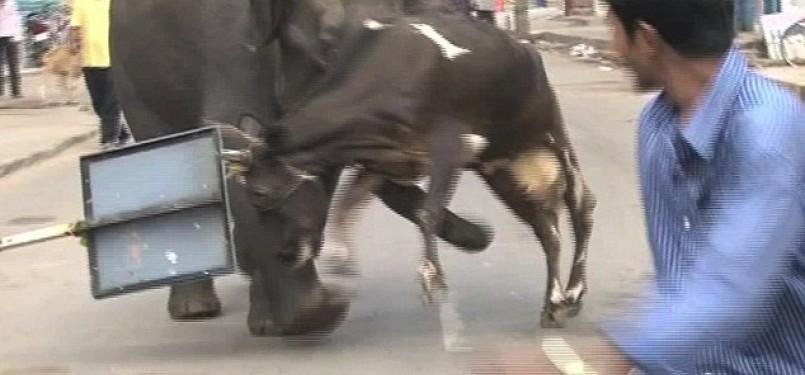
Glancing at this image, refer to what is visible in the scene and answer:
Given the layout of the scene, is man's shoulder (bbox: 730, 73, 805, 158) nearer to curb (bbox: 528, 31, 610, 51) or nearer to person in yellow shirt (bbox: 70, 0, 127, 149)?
person in yellow shirt (bbox: 70, 0, 127, 149)

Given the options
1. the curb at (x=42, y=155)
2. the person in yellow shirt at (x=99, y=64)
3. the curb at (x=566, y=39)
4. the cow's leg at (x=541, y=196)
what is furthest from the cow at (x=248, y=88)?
the curb at (x=566, y=39)

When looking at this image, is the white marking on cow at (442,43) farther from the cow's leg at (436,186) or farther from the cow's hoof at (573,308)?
the cow's hoof at (573,308)

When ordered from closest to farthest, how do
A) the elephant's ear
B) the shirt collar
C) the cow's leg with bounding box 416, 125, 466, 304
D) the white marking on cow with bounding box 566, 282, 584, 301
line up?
the shirt collar < the cow's leg with bounding box 416, 125, 466, 304 < the elephant's ear < the white marking on cow with bounding box 566, 282, 584, 301

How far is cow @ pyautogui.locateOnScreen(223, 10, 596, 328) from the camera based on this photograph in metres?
5.25

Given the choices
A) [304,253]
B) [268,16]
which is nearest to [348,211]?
[304,253]

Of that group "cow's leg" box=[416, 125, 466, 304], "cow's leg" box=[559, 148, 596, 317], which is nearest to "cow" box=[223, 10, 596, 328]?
"cow's leg" box=[416, 125, 466, 304]

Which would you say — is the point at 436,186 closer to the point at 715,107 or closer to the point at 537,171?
the point at 537,171

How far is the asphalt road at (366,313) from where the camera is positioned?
6113mm

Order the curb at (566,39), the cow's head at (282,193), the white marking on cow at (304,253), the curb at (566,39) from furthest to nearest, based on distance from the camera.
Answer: the curb at (566,39), the curb at (566,39), the white marking on cow at (304,253), the cow's head at (282,193)

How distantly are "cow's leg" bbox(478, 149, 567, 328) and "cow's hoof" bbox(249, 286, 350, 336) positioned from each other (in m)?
0.77

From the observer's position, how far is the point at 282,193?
214 inches

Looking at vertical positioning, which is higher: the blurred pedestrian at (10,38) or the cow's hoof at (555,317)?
the cow's hoof at (555,317)

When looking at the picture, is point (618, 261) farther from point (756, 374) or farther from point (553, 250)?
point (756, 374)

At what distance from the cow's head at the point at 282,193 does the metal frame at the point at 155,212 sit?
9 centimetres
